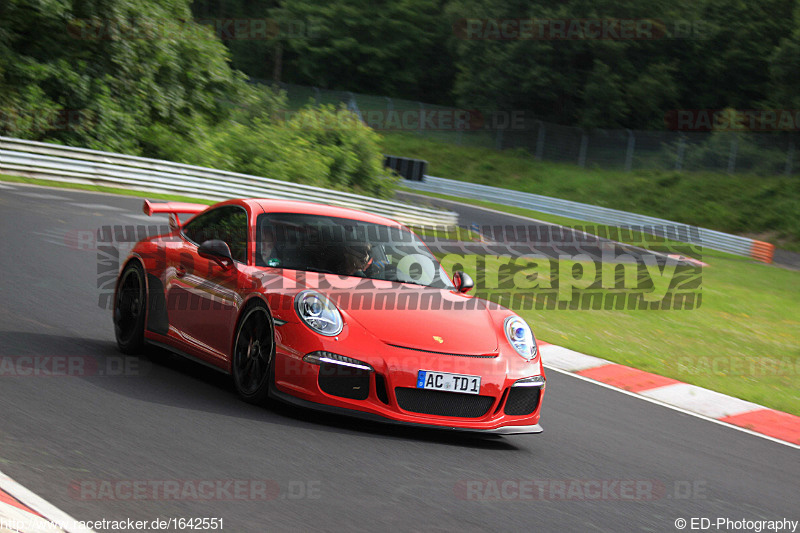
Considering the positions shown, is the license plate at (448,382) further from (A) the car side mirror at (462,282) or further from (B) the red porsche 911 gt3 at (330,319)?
(A) the car side mirror at (462,282)

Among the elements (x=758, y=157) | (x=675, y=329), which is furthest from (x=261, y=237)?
(x=758, y=157)

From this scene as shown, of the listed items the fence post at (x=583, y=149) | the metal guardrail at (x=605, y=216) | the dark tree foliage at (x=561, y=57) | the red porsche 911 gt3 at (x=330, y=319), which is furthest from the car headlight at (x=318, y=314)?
the fence post at (x=583, y=149)

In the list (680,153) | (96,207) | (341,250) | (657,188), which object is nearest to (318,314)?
(341,250)

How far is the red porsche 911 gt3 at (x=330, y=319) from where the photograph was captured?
539 centimetres

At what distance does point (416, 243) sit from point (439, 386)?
1.79 metres

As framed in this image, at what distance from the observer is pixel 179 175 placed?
22562 mm

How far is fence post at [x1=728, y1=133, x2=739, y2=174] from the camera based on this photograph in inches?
1622

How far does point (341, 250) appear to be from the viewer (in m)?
6.43

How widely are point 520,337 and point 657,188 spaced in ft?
127

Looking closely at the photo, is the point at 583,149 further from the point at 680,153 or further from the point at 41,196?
the point at 41,196

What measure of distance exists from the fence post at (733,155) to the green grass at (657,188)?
0.36m

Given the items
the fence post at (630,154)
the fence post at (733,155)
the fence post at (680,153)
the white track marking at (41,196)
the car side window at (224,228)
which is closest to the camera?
the car side window at (224,228)

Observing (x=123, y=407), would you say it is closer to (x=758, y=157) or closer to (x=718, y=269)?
(x=718, y=269)

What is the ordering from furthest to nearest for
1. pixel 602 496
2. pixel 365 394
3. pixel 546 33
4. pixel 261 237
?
1. pixel 546 33
2. pixel 261 237
3. pixel 365 394
4. pixel 602 496
